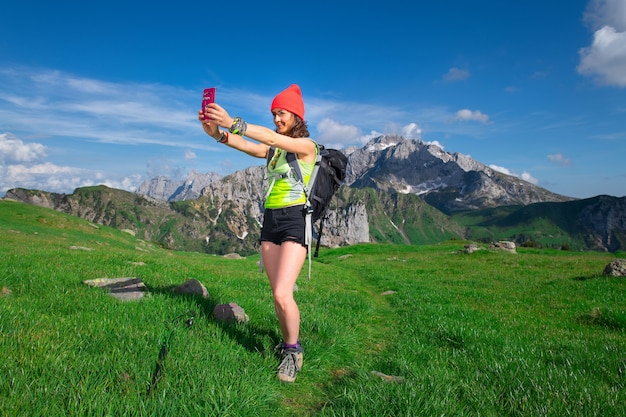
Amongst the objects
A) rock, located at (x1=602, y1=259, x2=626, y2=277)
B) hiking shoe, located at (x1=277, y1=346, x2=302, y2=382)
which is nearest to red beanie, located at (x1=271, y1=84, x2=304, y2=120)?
hiking shoe, located at (x1=277, y1=346, x2=302, y2=382)

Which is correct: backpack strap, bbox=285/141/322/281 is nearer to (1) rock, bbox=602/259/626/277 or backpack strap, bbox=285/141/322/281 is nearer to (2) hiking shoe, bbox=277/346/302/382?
(2) hiking shoe, bbox=277/346/302/382

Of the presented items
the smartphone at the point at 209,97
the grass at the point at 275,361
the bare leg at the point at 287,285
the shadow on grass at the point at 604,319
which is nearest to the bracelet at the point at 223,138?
the smartphone at the point at 209,97

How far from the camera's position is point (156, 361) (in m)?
4.95

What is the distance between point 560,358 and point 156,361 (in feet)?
23.1

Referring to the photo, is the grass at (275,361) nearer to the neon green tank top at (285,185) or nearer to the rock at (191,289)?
the rock at (191,289)

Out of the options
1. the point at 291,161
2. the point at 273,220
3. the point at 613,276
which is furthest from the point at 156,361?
the point at 613,276

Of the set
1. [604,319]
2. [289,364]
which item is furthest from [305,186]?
[604,319]

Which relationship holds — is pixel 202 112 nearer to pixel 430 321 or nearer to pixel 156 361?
pixel 156 361

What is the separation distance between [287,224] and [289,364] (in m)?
2.29

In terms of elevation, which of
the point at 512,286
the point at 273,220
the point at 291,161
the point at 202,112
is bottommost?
the point at 512,286

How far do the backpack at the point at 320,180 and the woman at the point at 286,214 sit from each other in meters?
0.09

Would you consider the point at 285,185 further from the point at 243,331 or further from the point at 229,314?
the point at 229,314

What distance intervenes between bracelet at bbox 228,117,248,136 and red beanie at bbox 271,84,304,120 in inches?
43.2

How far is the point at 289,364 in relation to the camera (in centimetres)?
583
